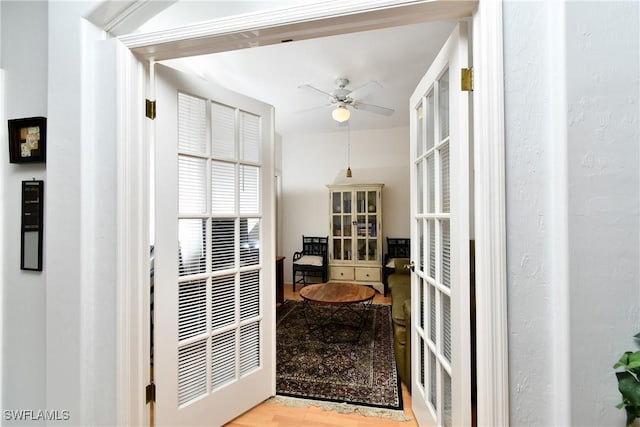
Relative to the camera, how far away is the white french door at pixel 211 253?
1.43 meters

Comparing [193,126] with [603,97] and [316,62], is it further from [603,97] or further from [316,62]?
[603,97]

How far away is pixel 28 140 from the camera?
1.28 metres

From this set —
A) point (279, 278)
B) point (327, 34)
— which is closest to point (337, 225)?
point (279, 278)

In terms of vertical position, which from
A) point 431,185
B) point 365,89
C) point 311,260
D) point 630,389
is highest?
point 365,89

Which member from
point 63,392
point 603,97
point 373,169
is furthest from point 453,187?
point 373,169

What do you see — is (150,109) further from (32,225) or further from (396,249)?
(396,249)

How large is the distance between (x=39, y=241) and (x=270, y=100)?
2778mm

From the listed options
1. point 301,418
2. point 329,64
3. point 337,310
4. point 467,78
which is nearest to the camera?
point 467,78

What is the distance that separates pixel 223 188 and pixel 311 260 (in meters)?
3.18

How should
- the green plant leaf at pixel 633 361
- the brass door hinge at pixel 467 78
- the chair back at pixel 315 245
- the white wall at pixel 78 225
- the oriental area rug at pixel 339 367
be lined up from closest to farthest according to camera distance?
the green plant leaf at pixel 633 361 < the brass door hinge at pixel 467 78 < the white wall at pixel 78 225 < the oriental area rug at pixel 339 367 < the chair back at pixel 315 245

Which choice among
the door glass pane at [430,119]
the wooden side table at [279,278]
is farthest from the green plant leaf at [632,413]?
the wooden side table at [279,278]

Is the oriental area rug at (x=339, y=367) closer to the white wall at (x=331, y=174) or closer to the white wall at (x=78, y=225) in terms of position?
the white wall at (x=78, y=225)

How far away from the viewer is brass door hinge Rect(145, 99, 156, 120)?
1.30m

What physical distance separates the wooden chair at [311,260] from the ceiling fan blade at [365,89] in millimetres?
2657
